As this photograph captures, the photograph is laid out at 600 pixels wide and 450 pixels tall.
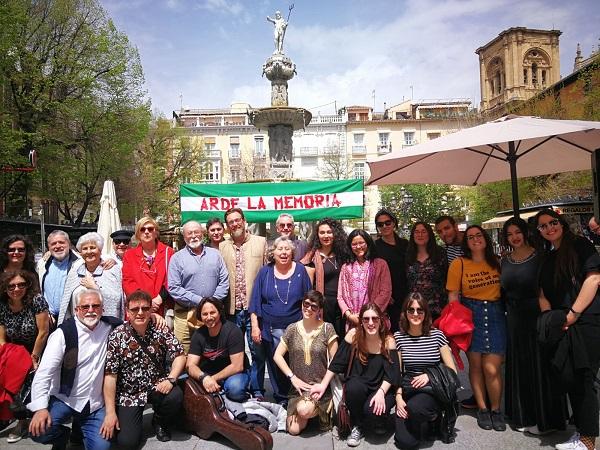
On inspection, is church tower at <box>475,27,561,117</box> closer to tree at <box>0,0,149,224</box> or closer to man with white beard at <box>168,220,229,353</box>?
tree at <box>0,0,149,224</box>

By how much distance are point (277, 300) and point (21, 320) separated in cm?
240

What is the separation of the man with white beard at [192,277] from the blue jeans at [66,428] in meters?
1.21

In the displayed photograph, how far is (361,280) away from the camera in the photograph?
4656mm

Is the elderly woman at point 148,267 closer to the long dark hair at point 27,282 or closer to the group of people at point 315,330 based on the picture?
the group of people at point 315,330

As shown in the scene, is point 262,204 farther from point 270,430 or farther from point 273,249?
point 270,430

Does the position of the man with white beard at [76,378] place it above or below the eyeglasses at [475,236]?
below

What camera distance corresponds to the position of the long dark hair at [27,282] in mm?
4127

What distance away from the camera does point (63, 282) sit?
4762 mm

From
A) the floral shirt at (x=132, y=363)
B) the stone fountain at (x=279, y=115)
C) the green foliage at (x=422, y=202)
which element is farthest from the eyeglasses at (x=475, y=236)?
the green foliage at (x=422, y=202)

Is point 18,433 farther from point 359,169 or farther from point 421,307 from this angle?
point 359,169

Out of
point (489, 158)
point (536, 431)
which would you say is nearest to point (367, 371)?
point (536, 431)

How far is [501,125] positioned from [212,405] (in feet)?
12.1

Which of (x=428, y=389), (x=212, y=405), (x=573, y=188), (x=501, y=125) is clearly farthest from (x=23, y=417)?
(x=573, y=188)

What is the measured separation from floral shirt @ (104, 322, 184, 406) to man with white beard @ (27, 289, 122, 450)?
0.44 ft
